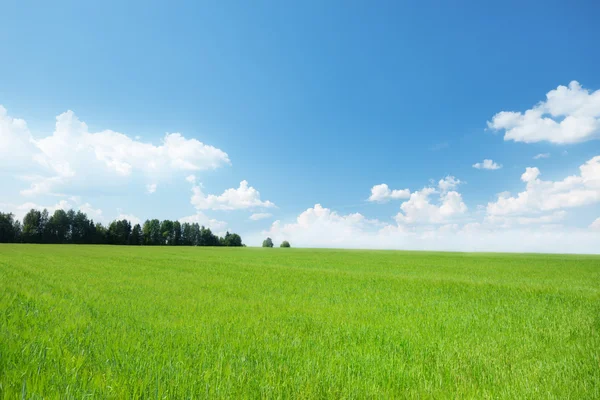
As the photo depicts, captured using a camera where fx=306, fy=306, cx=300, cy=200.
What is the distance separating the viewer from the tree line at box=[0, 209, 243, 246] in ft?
319

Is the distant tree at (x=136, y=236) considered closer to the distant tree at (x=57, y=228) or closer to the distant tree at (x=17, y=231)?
the distant tree at (x=57, y=228)

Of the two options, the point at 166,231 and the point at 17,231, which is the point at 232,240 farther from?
the point at 17,231

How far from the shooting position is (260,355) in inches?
206

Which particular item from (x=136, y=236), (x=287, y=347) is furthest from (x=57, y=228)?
(x=287, y=347)

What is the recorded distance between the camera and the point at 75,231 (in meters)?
104

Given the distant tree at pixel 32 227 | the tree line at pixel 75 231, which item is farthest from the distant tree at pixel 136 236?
the distant tree at pixel 32 227

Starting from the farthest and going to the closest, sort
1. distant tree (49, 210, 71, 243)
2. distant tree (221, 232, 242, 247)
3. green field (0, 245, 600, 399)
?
distant tree (221, 232, 242, 247) < distant tree (49, 210, 71, 243) < green field (0, 245, 600, 399)

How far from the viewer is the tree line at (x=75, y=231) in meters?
97.2

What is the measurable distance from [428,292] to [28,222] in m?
127

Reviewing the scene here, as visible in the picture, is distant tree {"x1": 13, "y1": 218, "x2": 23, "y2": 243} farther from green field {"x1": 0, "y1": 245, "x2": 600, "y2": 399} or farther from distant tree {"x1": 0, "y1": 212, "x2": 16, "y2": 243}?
green field {"x1": 0, "y1": 245, "x2": 600, "y2": 399}

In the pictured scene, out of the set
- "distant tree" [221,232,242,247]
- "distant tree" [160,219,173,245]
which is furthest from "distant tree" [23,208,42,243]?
"distant tree" [221,232,242,247]

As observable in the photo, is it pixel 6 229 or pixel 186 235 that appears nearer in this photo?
pixel 6 229

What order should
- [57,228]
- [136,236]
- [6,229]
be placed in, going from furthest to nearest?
[136,236] → [57,228] → [6,229]

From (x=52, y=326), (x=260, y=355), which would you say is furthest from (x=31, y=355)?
(x=260, y=355)
